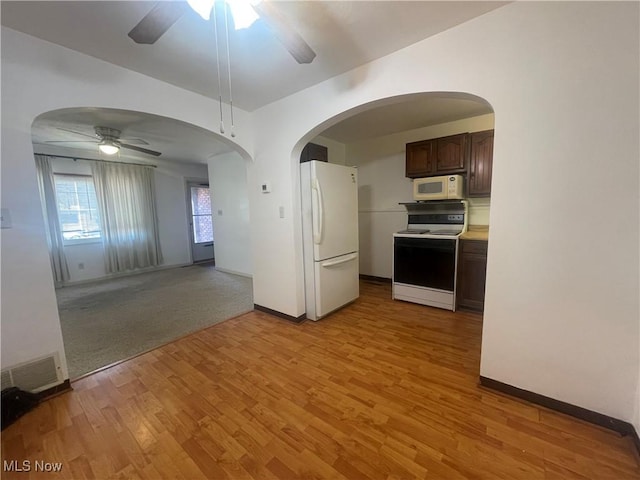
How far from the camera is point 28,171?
1.67 meters

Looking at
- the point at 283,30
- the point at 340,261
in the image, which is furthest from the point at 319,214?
the point at 283,30

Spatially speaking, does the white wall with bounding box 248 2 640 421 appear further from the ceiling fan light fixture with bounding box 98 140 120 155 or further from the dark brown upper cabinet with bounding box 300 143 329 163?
the ceiling fan light fixture with bounding box 98 140 120 155

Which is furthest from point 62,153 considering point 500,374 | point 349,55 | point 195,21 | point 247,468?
point 500,374

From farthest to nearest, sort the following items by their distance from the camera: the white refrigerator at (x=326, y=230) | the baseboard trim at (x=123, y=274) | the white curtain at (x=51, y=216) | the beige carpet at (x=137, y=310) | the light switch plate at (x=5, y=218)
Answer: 1. the baseboard trim at (x=123, y=274)
2. the white curtain at (x=51, y=216)
3. the white refrigerator at (x=326, y=230)
4. the beige carpet at (x=137, y=310)
5. the light switch plate at (x=5, y=218)

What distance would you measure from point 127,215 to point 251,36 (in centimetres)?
507

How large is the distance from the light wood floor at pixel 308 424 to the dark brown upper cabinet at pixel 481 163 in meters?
1.91

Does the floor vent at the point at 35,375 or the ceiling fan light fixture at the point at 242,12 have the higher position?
the ceiling fan light fixture at the point at 242,12

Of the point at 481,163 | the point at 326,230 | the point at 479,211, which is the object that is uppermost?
the point at 481,163

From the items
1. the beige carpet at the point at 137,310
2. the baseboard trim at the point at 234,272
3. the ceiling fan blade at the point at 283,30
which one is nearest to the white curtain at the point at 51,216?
the beige carpet at the point at 137,310

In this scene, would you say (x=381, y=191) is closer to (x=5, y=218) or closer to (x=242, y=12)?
(x=242, y=12)

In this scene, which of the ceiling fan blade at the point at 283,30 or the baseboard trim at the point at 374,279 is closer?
the ceiling fan blade at the point at 283,30

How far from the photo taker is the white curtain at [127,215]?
4867 millimetres

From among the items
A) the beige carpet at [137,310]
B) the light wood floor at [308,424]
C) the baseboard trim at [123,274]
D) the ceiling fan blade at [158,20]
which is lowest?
the light wood floor at [308,424]

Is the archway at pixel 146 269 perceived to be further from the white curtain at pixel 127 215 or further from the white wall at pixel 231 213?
the white curtain at pixel 127 215
